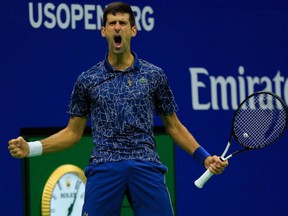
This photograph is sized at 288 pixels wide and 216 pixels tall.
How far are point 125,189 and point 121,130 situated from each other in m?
0.27

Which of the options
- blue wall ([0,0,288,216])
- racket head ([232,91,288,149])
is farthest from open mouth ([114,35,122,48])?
blue wall ([0,0,288,216])

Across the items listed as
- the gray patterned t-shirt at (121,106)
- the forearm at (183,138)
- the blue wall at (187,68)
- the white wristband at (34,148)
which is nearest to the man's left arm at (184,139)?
the forearm at (183,138)

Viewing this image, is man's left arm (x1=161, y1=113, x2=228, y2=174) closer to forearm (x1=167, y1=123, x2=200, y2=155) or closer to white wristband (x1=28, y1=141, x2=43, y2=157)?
forearm (x1=167, y1=123, x2=200, y2=155)

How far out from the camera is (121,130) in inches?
177

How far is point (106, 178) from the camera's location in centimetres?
448

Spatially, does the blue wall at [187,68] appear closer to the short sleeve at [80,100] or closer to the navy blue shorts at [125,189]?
the short sleeve at [80,100]

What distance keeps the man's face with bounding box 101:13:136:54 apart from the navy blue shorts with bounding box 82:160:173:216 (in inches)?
21.3

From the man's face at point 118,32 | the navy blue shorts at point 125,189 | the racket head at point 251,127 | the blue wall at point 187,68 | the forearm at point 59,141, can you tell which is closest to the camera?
the navy blue shorts at point 125,189

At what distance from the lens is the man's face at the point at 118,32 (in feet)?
15.1

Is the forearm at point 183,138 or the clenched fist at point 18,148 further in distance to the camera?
the forearm at point 183,138

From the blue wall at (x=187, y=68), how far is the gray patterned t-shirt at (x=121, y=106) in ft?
4.55

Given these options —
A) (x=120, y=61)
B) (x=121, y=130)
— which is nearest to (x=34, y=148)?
(x=121, y=130)

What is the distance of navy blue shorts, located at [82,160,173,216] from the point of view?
14.7 feet

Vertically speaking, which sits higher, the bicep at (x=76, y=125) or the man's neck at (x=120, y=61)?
the man's neck at (x=120, y=61)
